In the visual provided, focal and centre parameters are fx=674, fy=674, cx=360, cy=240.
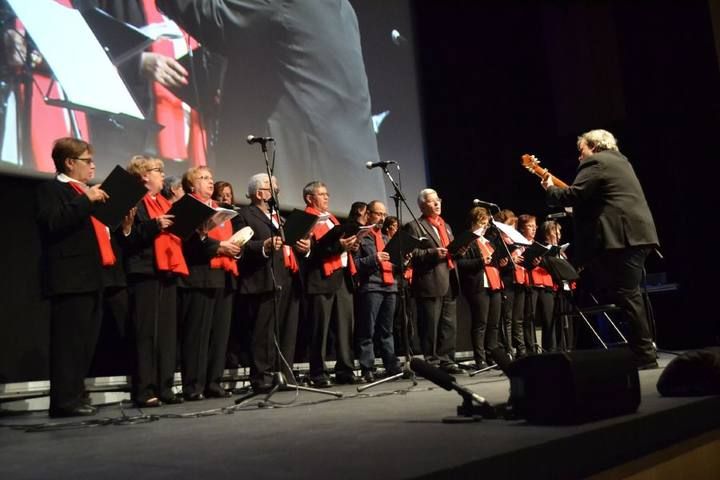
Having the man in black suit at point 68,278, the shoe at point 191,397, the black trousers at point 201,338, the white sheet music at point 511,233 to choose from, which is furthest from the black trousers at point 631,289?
the man in black suit at point 68,278

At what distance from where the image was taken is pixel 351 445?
2027 millimetres

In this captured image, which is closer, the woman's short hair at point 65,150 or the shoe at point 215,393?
the woman's short hair at point 65,150

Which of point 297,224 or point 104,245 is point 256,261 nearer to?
point 297,224

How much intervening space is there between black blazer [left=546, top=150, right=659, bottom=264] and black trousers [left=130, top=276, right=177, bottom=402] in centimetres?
254

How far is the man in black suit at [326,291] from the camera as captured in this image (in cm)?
517

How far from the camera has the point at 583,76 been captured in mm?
9438

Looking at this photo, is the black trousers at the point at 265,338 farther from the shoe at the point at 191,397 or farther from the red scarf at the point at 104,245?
the red scarf at the point at 104,245

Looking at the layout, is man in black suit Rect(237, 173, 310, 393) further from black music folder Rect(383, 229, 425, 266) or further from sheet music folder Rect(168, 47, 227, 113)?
sheet music folder Rect(168, 47, 227, 113)

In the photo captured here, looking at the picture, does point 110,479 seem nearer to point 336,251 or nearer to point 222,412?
point 222,412

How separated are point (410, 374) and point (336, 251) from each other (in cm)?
113

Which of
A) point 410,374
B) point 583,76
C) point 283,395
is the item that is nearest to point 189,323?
point 283,395

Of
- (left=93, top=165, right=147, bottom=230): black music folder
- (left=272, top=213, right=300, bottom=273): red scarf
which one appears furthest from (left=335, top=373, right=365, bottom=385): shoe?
(left=93, top=165, right=147, bottom=230): black music folder

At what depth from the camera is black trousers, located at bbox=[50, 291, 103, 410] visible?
3658 mm

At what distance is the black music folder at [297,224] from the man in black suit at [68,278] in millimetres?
1130
